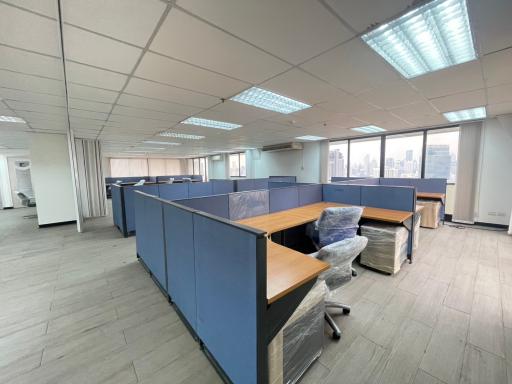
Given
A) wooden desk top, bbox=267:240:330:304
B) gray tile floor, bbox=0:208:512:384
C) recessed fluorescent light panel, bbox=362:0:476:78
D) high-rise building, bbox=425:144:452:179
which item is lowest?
gray tile floor, bbox=0:208:512:384

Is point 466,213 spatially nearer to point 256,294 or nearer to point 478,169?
point 478,169

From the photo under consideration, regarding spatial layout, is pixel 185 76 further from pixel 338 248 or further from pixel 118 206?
pixel 118 206

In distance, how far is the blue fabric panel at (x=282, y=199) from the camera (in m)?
3.26

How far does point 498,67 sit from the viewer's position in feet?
6.88

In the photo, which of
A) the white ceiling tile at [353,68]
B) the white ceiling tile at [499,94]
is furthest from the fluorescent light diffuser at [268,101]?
the white ceiling tile at [499,94]

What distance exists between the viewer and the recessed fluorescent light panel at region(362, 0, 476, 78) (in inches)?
56.4

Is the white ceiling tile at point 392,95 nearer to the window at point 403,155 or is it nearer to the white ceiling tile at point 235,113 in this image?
the white ceiling tile at point 235,113

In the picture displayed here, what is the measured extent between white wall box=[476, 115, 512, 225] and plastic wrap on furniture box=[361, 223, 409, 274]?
353 cm

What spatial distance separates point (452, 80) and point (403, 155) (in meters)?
4.01

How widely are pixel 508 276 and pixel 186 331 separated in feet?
12.8

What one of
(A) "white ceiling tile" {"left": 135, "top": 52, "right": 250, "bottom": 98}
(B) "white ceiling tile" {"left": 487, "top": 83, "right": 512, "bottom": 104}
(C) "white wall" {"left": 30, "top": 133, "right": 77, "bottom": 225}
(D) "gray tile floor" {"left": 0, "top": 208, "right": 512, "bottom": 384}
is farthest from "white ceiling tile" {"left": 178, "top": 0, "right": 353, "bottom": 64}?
(C) "white wall" {"left": 30, "top": 133, "right": 77, "bottom": 225}

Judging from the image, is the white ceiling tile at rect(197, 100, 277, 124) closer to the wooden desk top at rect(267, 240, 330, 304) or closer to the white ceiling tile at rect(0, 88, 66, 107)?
the white ceiling tile at rect(0, 88, 66, 107)

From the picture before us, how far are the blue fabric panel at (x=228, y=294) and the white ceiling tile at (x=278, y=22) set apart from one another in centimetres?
134

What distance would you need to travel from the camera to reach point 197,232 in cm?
147
